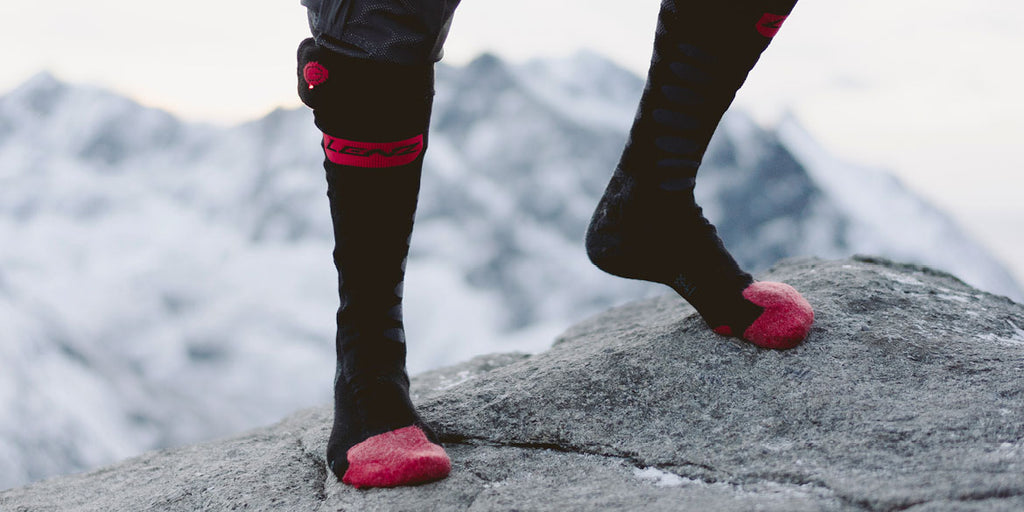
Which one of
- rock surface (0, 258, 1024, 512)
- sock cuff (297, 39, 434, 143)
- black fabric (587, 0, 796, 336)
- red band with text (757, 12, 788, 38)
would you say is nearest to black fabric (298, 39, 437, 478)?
sock cuff (297, 39, 434, 143)

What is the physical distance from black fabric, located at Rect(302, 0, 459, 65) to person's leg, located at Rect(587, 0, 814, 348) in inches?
14.6

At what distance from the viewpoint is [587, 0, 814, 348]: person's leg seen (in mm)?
1112

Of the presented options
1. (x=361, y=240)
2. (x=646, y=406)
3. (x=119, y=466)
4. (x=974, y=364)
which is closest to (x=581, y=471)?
(x=646, y=406)

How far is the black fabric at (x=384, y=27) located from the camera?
0.88m

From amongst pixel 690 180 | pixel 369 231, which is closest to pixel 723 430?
pixel 690 180

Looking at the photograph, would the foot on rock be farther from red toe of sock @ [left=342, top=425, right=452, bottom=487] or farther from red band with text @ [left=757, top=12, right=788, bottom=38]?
red toe of sock @ [left=342, top=425, right=452, bottom=487]

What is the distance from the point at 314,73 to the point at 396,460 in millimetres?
478

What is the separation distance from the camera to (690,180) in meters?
1.22

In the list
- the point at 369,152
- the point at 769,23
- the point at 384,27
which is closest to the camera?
the point at 384,27

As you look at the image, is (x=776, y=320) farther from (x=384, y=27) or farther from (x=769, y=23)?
(x=384, y=27)

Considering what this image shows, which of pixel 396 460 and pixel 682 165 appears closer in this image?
pixel 396 460

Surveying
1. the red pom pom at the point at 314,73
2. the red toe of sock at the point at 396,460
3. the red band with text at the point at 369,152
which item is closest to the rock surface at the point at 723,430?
the red toe of sock at the point at 396,460

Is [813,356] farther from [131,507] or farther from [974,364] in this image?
[131,507]

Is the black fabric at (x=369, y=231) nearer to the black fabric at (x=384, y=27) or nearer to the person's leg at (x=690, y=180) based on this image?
the black fabric at (x=384, y=27)
